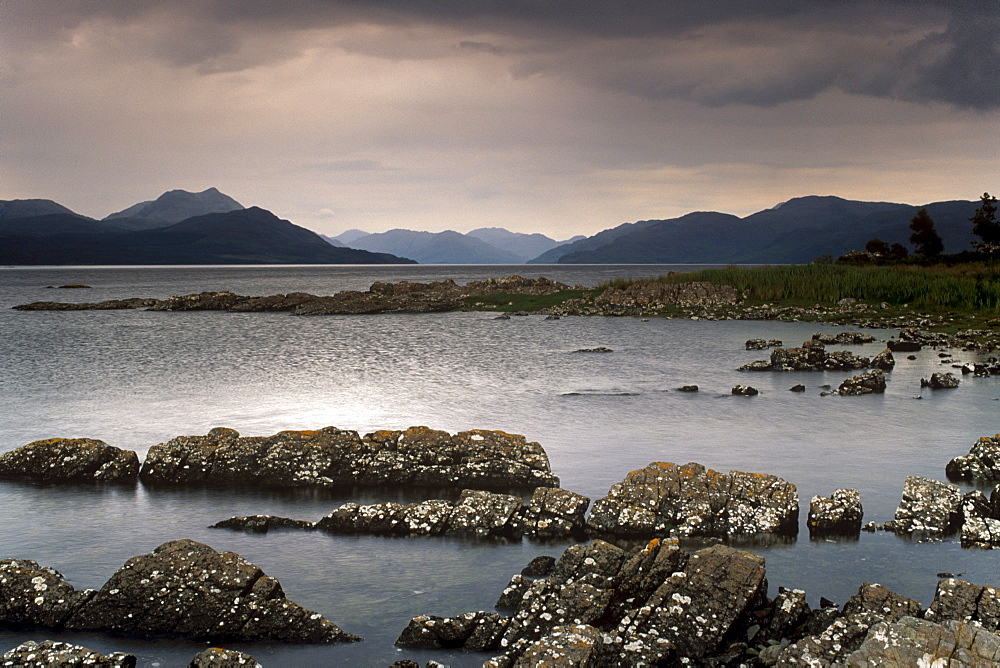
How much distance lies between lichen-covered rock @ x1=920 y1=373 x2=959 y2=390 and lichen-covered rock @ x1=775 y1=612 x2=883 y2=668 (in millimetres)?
22095

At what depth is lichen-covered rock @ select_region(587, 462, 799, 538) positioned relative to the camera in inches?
500

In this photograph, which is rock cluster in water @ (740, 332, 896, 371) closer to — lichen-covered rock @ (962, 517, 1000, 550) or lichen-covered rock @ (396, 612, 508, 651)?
lichen-covered rock @ (962, 517, 1000, 550)

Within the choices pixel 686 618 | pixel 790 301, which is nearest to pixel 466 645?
pixel 686 618

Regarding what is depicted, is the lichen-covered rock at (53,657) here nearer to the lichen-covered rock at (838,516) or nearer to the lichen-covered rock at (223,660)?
the lichen-covered rock at (223,660)

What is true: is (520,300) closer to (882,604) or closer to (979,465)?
(979,465)

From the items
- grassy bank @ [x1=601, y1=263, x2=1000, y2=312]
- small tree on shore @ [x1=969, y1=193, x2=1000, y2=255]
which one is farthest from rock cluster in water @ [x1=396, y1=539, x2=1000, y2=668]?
small tree on shore @ [x1=969, y1=193, x2=1000, y2=255]

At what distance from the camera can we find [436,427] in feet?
69.6

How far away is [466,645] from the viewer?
890cm

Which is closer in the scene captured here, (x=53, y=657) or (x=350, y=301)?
(x=53, y=657)

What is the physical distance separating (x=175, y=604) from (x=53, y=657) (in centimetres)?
194

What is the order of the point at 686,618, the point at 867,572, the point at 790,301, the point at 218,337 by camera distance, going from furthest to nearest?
the point at 790,301 < the point at 218,337 < the point at 867,572 < the point at 686,618

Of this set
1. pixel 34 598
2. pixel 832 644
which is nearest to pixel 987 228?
pixel 832 644

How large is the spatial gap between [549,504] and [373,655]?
505 centimetres

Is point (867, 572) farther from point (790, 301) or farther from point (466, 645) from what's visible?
point (790, 301)
